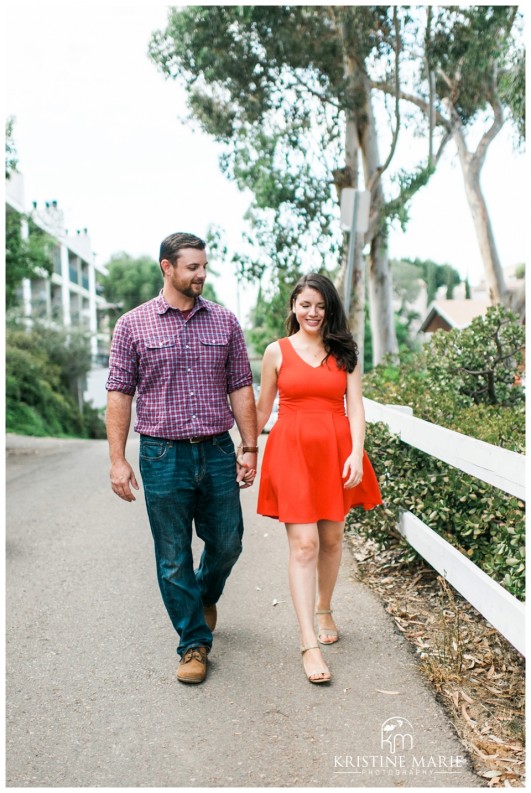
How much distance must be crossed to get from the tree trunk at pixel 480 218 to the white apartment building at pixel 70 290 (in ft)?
63.9

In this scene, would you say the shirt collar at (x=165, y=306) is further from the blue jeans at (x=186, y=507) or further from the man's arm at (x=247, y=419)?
the blue jeans at (x=186, y=507)

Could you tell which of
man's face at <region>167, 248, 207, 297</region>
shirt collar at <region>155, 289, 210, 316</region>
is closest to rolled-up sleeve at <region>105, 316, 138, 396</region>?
shirt collar at <region>155, 289, 210, 316</region>

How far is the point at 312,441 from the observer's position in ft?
15.0

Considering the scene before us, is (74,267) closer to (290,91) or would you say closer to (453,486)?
(290,91)

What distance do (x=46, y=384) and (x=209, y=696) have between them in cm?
2654

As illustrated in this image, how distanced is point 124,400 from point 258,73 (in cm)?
1510

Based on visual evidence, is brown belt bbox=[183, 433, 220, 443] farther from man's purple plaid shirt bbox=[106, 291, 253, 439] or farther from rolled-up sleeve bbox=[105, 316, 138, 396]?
rolled-up sleeve bbox=[105, 316, 138, 396]

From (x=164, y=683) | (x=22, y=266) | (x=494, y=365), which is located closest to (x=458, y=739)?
(x=164, y=683)

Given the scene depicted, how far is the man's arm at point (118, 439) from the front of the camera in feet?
14.4

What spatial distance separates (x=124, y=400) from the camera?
4.45 metres

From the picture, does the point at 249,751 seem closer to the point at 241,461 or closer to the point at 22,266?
the point at 241,461

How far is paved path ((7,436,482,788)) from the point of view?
11.5 feet

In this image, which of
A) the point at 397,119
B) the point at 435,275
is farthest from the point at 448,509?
the point at 435,275

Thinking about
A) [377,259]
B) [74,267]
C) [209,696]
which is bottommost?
[209,696]
